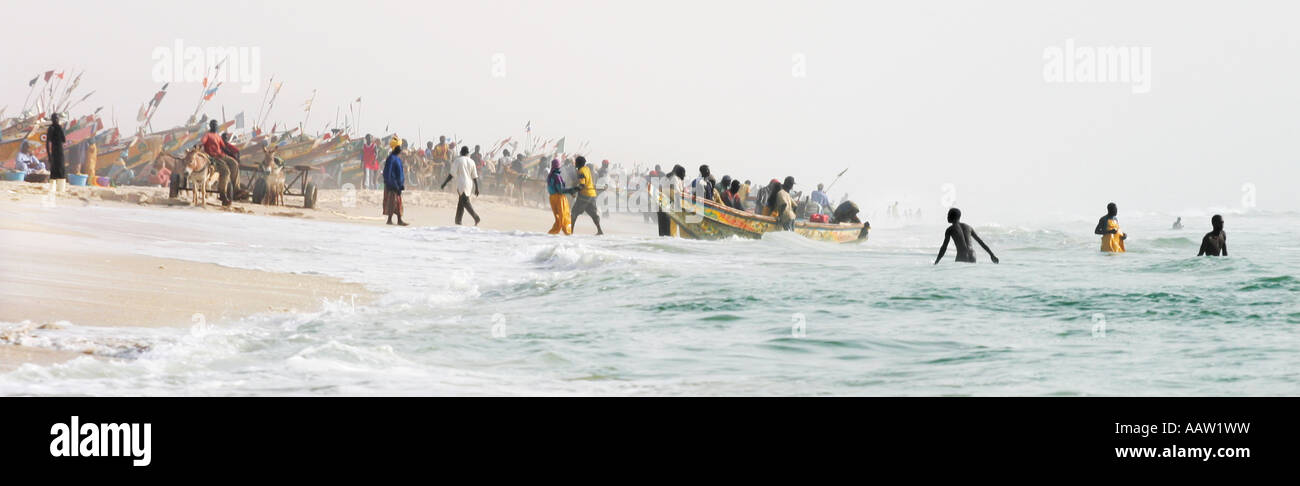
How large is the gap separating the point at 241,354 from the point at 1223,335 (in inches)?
331

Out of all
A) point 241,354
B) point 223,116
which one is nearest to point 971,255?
point 241,354

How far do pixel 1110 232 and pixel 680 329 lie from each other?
12.6 m

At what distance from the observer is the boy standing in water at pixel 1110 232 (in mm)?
19106

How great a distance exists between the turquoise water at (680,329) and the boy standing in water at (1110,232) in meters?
0.97

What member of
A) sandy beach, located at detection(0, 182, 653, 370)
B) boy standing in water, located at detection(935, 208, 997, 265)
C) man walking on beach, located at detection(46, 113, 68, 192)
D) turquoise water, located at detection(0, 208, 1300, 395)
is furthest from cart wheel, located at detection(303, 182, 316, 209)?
boy standing in water, located at detection(935, 208, 997, 265)

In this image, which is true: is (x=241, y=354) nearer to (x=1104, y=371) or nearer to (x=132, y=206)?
(x=1104, y=371)

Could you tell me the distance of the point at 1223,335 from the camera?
10305 millimetres

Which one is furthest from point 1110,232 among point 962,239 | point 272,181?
point 272,181

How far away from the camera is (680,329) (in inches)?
397

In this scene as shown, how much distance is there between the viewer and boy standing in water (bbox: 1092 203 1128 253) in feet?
62.7

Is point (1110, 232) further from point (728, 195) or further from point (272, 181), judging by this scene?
point (272, 181)

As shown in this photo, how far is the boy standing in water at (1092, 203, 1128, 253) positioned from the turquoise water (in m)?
0.97

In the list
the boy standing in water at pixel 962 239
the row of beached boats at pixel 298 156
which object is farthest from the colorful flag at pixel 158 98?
the boy standing in water at pixel 962 239
